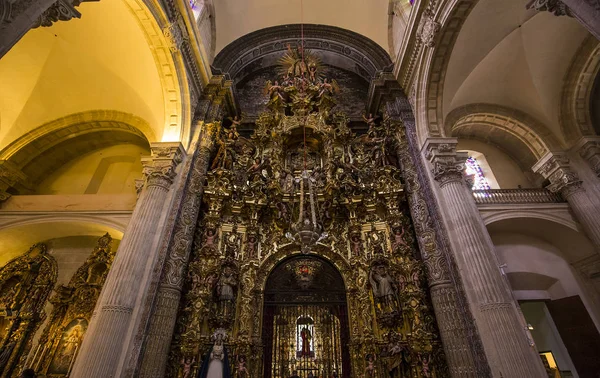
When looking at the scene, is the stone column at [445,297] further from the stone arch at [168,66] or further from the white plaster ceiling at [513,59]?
the stone arch at [168,66]

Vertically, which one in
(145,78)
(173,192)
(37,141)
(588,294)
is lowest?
(588,294)

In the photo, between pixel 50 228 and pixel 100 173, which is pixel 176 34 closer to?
pixel 100 173

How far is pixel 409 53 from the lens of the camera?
951 centimetres

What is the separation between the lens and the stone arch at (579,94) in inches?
325

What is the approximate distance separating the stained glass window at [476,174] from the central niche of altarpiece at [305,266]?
4.18 metres

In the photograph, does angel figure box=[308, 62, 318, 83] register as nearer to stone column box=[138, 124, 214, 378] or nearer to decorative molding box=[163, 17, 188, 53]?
decorative molding box=[163, 17, 188, 53]

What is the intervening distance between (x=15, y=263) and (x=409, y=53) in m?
14.0

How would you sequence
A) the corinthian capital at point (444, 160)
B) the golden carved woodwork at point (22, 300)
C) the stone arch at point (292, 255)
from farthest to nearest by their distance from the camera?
the stone arch at point (292, 255) → the golden carved woodwork at point (22, 300) → the corinthian capital at point (444, 160)

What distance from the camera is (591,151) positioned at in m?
8.47

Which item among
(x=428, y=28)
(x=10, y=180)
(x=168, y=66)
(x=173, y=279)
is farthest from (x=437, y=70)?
(x=10, y=180)

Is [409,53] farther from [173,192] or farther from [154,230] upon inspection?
[154,230]

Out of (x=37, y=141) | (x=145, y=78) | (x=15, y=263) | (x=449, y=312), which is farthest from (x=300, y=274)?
(x=37, y=141)

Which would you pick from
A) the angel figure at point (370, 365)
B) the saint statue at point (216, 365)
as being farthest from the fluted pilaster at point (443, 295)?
the saint statue at point (216, 365)

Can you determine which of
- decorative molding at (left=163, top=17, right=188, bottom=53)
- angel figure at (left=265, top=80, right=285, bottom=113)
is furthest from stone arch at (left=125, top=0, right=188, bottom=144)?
angel figure at (left=265, top=80, right=285, bottom=113)
